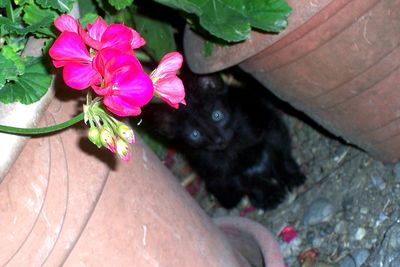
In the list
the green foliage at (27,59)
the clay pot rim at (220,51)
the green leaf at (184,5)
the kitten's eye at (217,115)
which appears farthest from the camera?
the kitten's eye at (217,115)

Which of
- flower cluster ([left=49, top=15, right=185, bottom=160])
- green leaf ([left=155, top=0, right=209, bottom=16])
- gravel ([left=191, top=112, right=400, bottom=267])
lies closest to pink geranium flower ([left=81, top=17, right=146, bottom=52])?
flower cluster ([left=49, top=15, right=185, bottom=160])

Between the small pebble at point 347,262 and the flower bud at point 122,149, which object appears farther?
the small pebble at point 347,262

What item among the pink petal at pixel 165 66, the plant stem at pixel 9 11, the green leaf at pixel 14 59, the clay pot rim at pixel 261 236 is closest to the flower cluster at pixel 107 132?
the pink petal at pixel 165 66

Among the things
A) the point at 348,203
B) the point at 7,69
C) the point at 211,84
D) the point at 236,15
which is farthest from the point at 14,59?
the point at 348,203

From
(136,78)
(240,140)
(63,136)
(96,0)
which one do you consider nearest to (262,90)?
(240,140)

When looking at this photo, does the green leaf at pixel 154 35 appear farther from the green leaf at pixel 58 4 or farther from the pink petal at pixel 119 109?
the pink petal at pixel 119 109
